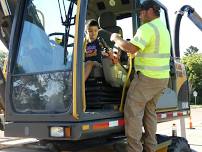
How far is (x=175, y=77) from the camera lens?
657 centimetres

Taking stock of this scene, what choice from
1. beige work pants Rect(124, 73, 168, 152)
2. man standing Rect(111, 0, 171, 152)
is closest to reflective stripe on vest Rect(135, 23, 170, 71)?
man standing Rect(111, 0, 171, 152)

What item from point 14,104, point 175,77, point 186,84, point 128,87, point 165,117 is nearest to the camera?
point 14,104

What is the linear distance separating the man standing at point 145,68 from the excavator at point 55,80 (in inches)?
5.6

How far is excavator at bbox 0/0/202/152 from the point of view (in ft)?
14.4

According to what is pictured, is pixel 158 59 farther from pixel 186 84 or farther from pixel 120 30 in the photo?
pixel 186 84

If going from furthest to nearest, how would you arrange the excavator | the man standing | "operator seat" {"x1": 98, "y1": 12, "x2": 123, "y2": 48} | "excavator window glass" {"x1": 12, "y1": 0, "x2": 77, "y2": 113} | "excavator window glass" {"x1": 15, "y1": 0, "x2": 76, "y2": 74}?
"operator seat" {"x1": 98, "y1": 12, "x2": 123, "y2": 48} < the man standing < "excavator window glass" {"x1": 15, "y1": 0, "x2": 76, "y2": 74} < "excavator window glass" {"x1": 12, "y1": 0, "x2": 77, "y2": 113} < the excavator

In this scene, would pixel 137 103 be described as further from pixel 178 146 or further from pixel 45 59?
pixel 178 146

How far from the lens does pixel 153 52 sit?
5004 mm

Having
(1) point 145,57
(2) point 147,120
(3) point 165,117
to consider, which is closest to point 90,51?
(1) point 145,57

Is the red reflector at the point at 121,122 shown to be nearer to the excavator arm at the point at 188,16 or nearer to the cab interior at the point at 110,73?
the cab interior at the point at 110,73

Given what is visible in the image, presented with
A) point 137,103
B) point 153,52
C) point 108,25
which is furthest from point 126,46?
point 108,25

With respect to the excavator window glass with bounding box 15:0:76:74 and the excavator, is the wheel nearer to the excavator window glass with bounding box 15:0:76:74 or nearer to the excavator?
the excavator

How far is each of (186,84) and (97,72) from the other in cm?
244

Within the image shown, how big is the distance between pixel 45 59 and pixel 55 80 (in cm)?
31
